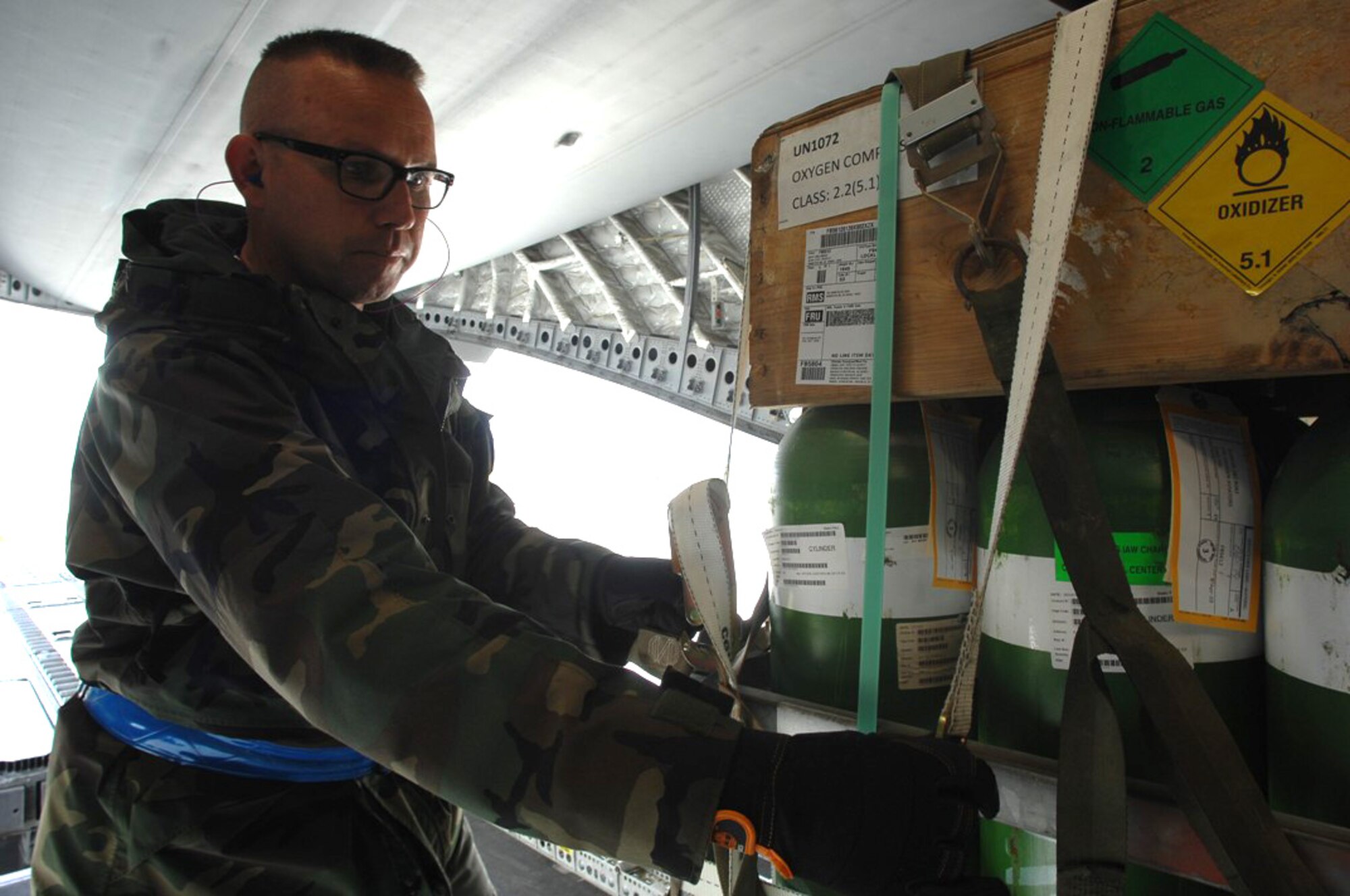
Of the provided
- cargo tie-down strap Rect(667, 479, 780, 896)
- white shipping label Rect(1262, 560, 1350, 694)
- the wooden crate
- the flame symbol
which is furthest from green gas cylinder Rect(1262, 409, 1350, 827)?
cargo tie-down strap Rect(667, 479, 780, 896)

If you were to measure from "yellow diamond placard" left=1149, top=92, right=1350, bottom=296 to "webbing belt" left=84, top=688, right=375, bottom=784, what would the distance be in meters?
1.44

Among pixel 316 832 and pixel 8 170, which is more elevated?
pixel 8 170

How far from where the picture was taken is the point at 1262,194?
0.78 meters

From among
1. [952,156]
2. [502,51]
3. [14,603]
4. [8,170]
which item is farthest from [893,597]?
[14,603]

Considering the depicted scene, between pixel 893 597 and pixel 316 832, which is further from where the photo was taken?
pixel 316 832

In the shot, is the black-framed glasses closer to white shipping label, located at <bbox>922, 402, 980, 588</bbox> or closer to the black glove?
white shipping label, located at <bbox>922, 402, 980, 588</bbox>

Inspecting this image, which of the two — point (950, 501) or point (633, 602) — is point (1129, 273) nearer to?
point (950, 501)

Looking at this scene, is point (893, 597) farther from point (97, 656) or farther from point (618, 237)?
point (618, 237)

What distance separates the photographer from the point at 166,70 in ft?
10.6

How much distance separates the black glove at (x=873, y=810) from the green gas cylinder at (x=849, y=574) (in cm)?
24

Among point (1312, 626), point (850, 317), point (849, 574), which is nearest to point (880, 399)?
point (850, 317)

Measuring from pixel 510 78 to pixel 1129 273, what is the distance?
9.40ft

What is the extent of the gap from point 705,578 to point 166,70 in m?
3.35

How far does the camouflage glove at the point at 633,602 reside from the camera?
1.55 m
